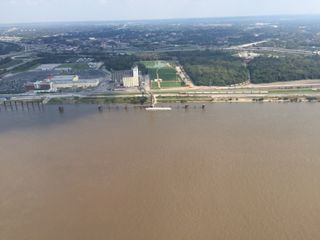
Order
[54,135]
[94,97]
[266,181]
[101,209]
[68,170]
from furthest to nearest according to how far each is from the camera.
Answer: [94,97] → [54,135] → [68,170] → [266,181] → [101,209]

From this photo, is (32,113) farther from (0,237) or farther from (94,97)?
(0,237)

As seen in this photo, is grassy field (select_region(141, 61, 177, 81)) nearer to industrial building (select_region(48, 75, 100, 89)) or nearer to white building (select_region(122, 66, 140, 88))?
white building (select_region(122, 66, 140, 88))

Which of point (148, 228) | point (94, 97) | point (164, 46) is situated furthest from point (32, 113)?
point (164, 46)

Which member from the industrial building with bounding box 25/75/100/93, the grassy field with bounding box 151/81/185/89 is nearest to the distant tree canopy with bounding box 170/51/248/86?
the grassy field with bounding box 151/81/185/89

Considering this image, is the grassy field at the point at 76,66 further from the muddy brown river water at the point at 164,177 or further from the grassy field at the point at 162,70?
the muddy brown river water at the point at 164,177

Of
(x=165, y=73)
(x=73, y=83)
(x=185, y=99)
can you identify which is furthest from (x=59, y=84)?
(x=185, y=99)

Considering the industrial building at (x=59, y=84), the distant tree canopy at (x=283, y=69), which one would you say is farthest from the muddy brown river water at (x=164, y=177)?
the distant tree canopy at (x=283, y=69)
